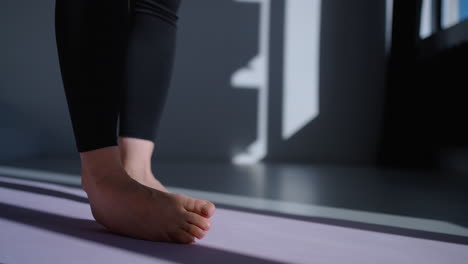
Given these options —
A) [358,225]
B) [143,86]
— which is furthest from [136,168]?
[358,225]

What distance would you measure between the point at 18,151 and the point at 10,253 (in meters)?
2.29

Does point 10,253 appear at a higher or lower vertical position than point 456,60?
lower

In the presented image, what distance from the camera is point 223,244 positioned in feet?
1.94

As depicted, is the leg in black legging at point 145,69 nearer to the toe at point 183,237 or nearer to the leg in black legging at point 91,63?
the leg in black legging at point 91,63

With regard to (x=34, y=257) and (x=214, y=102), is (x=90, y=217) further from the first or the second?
(x=214, y=102)

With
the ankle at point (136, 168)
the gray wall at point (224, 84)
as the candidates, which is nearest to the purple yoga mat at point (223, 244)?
the ankle at point (136, 168)

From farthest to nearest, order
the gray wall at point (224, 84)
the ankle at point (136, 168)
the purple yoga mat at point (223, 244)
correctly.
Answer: the gray wall at point (224, 84) < the ankle at point (136, 168) < the purple yoga mat at point (223, 244)

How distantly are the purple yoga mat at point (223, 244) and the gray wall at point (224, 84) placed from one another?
76.1 inches

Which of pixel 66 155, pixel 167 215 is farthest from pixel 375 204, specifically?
pixel 66 155

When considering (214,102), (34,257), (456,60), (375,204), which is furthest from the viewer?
(214,102)

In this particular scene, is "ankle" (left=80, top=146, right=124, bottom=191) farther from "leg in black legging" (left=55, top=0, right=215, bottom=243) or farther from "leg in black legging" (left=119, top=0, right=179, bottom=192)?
"leg in black legging" (left=119, top=0, right=179, bottom=192)

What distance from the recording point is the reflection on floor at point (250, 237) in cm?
52

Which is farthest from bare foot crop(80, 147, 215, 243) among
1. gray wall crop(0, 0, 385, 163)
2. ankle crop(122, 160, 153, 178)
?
gray wall crop(0, 0, 385, 163)

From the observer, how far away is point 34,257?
1.61ft
